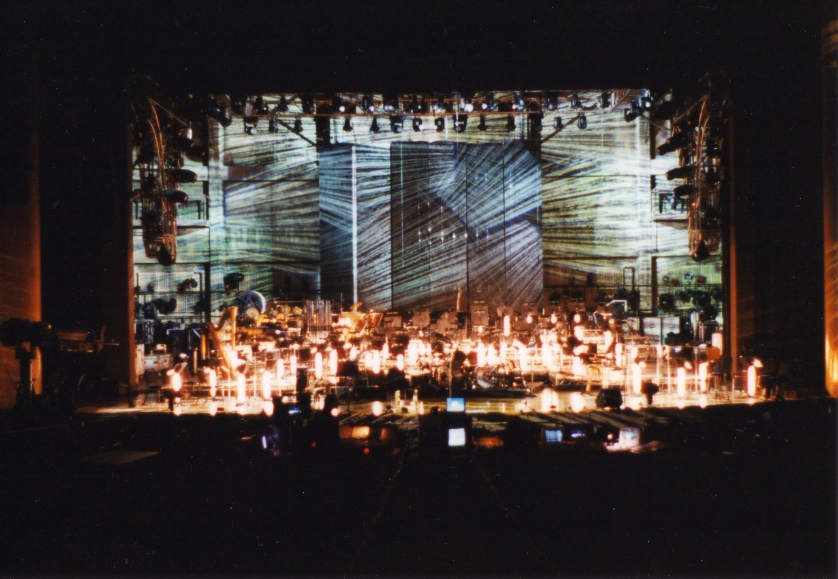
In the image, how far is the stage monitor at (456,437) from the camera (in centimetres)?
421

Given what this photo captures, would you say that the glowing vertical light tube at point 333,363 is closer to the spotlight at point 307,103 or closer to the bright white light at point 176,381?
the bright white light at point 176,381

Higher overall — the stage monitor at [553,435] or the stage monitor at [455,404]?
the stage monitor at [455,404]

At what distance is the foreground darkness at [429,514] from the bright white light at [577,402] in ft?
9.06

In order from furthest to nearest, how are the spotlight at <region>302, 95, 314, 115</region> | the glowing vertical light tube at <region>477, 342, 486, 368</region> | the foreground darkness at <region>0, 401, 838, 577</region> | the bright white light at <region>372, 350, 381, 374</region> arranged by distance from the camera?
the spotlight at <region>302, 95, 314, 115</region> → the glowing vertical light tube at <region>477, 342, 486, 368</region> → the bright white light at <region>372, 350, 381, 374</region> → the foreground darkness at <region>0, 401, 838, 577</region>

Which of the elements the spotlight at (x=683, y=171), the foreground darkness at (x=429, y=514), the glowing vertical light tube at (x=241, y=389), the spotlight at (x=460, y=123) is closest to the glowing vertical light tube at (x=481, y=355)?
the glowing vertical light tube at (x=241, y=389)

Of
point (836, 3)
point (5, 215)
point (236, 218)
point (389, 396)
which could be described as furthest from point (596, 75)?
point (236, 218)

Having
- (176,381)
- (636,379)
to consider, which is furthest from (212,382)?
(636,379)

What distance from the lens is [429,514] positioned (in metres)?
3.19

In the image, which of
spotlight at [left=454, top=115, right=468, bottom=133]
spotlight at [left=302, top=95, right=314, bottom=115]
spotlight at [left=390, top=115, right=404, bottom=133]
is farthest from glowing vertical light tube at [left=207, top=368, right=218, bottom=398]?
spotlight at [left=454, top=115, right=468, bottom=133]

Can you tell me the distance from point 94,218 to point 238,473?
20.8ft

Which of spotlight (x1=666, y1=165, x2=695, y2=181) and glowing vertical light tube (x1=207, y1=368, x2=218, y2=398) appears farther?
spotlight (x1=666, y1=165, x2=695, y2=181)

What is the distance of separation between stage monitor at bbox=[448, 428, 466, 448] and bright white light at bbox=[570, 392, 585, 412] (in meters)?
2.78

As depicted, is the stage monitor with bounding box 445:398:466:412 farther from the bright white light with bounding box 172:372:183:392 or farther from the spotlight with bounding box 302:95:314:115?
the spotlight with bounding box 302:95:314:115

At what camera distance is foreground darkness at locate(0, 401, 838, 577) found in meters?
2.77
